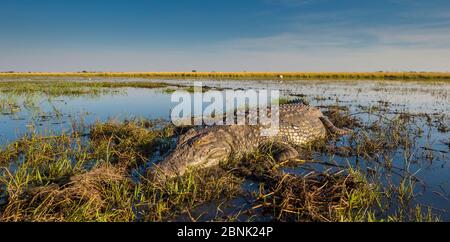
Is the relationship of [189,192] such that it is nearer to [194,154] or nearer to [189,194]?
[189,194]

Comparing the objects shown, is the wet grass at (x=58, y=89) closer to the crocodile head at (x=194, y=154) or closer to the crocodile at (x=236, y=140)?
the crocodile at (x=236, y=140)

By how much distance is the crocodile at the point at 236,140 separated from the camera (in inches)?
184

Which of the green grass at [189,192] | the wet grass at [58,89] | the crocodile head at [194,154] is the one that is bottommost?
the green grass at [189,192]

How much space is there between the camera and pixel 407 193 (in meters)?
4.13

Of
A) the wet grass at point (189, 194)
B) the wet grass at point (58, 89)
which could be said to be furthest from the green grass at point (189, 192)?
the wet grass at point (58, 89)

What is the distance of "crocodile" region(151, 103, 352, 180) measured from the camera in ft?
15.3

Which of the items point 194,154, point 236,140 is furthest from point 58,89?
point 194,154

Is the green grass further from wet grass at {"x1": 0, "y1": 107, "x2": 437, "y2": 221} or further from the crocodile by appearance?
the crocodile

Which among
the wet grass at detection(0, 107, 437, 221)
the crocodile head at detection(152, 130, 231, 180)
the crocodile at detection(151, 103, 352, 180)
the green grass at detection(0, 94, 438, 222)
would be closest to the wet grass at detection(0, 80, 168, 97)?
the green grass at detection(0, 94, 438, 222)

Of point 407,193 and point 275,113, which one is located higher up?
point 275,113

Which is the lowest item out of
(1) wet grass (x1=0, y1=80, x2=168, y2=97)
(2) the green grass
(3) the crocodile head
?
(2) the green grass
